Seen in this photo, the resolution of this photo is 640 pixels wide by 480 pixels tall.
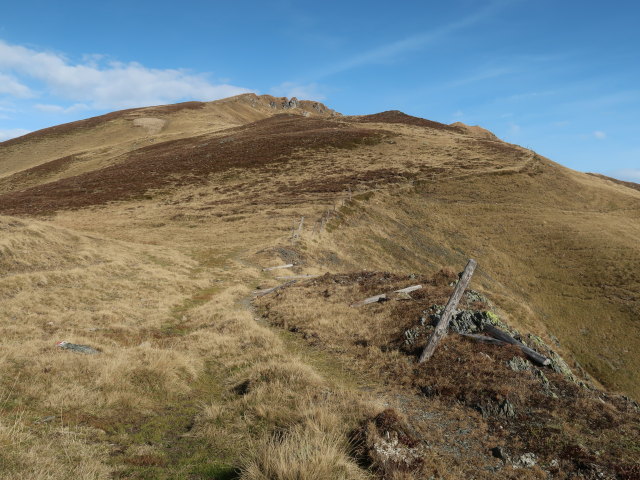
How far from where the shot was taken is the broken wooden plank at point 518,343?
9609mm

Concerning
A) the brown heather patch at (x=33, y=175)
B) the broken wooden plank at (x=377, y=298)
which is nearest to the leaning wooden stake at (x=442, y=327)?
the broken wooden plank at (x=377, y=298)

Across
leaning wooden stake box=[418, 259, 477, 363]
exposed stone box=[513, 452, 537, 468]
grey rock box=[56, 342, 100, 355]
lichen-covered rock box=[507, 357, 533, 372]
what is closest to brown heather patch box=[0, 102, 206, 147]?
grey rock box=[56, 342, 100, 355]

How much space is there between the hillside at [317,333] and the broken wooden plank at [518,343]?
322mm

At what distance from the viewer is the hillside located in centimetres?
626

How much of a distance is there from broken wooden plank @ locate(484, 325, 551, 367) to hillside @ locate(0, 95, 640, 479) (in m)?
0.32

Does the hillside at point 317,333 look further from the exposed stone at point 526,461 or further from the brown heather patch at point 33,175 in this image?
the brown heather patch at point 33,175

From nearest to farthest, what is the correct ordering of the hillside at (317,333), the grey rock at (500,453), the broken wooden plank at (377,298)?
the hillside at (317,333)
the grey rock at (500,453)
the broken wooden plank at (377,298)

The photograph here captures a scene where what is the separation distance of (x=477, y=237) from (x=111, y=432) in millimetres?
44388

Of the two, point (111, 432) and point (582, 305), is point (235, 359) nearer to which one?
point (111, 432)

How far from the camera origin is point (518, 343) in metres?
10.3

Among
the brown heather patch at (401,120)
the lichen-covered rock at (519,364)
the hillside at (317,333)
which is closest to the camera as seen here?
the hillside at (317,333)

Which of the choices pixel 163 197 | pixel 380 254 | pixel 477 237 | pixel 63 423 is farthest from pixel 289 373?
pixel 163 197

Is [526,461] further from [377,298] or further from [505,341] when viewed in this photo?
[377,298]

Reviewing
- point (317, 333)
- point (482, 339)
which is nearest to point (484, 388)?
point (482, 339)
